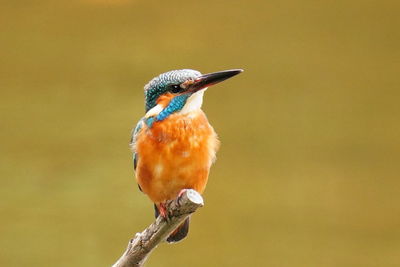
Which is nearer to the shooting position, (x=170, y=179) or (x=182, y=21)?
(x=170, y=179)

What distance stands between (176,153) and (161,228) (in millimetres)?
154

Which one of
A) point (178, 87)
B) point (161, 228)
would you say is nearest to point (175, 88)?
point (178, 87)

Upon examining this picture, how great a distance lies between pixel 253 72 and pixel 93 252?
92cm

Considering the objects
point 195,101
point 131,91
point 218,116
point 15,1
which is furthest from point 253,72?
point 195,101

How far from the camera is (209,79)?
1387mm

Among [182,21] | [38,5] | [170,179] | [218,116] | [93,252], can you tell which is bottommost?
[170,179]

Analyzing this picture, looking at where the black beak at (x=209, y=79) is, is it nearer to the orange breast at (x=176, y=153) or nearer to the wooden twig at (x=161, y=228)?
the orange breast at (x=176, y=153)

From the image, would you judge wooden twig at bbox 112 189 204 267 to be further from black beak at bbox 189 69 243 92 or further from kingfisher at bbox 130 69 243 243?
black beak at bbox 189 69 243 92

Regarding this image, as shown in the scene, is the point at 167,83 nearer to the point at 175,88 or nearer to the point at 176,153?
the point at 175,88

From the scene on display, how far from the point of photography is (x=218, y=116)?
9.15 ft

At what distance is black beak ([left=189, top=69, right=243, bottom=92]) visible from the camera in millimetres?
1347

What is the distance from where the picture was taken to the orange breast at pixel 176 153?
147 cm

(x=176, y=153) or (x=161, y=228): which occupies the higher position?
(x=176, y=153)

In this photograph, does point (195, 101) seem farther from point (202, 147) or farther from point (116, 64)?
point (116, 64)
